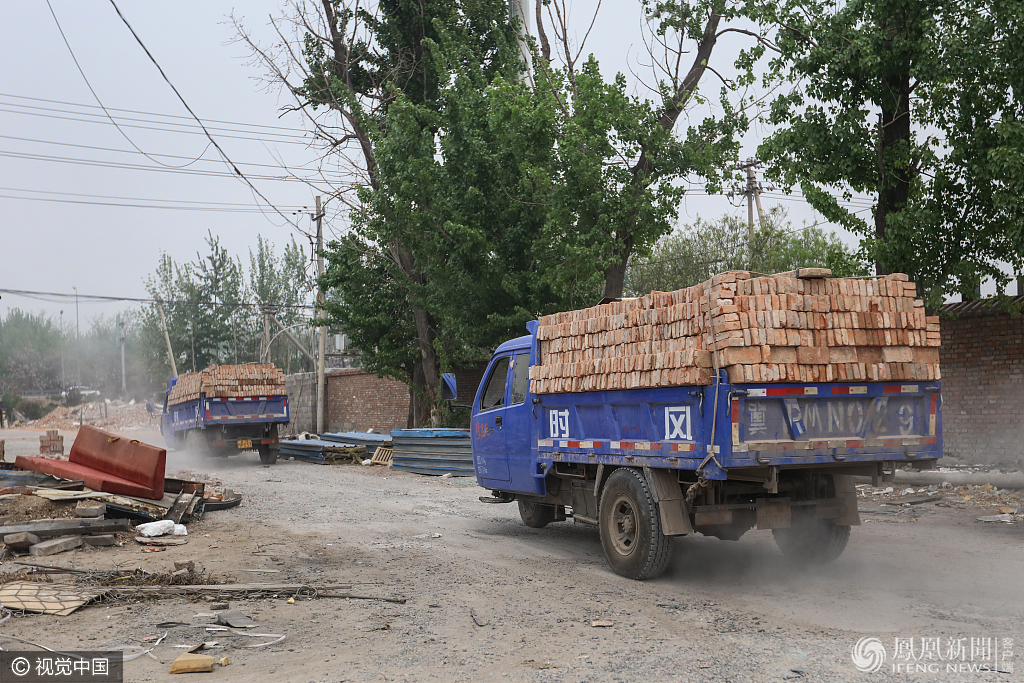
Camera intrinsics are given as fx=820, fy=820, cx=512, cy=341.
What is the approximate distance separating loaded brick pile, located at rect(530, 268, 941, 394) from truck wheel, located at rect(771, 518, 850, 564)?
163 cm

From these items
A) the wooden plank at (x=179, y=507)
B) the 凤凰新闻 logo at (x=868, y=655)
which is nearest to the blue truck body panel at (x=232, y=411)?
the wooden plank at (x=179, y=507)

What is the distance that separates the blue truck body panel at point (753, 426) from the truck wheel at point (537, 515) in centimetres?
205

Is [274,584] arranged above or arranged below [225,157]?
below

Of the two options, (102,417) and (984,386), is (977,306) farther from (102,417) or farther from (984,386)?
(102,417)

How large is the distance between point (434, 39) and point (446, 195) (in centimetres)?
658

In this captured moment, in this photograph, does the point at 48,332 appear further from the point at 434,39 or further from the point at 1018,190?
the point at 1018,190

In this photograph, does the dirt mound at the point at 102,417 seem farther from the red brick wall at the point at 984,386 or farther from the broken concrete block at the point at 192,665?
the broken concrete block at the point at 192,665

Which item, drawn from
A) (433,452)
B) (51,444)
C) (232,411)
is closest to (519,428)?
(433,452)

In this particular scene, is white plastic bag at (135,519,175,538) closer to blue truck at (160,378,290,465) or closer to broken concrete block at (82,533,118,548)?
broken concrete block at (82,533,118,548)

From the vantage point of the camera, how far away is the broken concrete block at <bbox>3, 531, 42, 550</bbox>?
8.26 metres

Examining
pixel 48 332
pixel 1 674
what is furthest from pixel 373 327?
pixel 48 332

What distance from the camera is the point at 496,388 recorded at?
10164 mm

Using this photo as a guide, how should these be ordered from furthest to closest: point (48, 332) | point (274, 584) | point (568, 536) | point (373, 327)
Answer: point (48, 332) → point (373, 327) → point (568, 536) → point (274, 584)

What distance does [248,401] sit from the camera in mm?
21547
